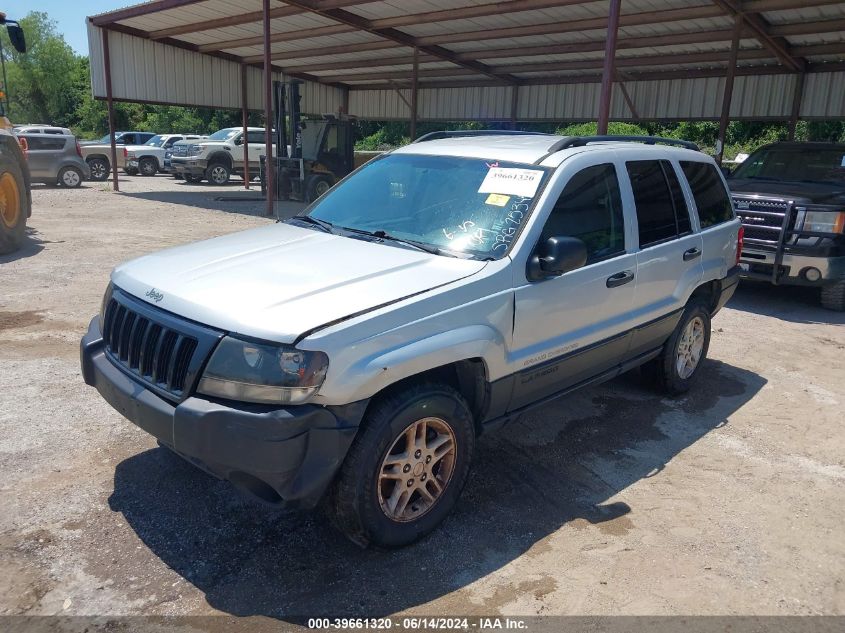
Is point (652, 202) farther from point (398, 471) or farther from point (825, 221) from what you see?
point (825, 221)

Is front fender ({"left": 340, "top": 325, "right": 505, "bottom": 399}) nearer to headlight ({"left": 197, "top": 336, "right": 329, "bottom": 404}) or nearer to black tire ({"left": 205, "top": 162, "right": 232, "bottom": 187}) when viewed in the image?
headlight ({"left": 197, "top": 336, "right": 329, "bottom": 404})

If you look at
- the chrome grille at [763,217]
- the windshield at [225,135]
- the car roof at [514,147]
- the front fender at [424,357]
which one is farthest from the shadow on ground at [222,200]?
the front fender at [424,357]

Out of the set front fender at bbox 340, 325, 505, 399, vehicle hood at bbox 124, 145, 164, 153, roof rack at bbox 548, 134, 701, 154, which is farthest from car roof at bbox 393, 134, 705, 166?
vehicle hood at bbox 124, 145, 164, 153

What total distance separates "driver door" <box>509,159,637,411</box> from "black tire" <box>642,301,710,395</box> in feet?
2.84

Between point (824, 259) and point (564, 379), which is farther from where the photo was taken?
point (824, 259)

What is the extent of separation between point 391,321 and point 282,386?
537 mm

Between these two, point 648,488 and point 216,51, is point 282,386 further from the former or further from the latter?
point 216,51

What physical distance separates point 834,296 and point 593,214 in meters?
5.89

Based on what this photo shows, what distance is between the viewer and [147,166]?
2838 centimetres

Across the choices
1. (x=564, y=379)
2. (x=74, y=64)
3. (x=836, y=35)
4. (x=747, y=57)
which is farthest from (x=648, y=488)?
(x=74, y=64)

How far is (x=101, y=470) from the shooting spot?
12.6ft

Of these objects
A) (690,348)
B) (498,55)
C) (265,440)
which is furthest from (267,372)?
(498,55)

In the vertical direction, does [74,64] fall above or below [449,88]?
above

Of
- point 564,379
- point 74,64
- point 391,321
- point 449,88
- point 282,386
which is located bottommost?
point 564,379
